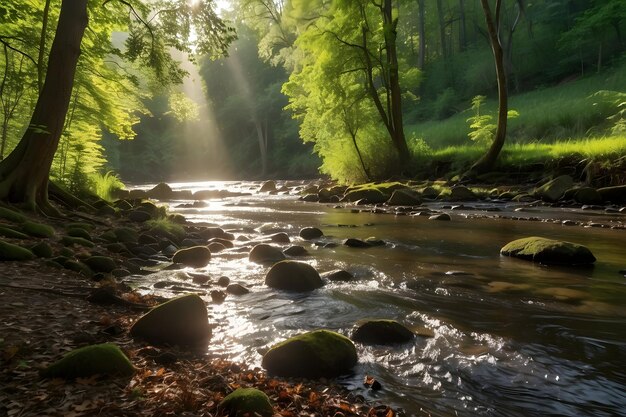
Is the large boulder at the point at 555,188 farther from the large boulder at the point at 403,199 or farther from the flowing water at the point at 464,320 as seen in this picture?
the flowing water at the point at 464,320

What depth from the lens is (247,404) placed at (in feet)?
8.80

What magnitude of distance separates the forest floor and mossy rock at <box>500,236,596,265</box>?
5698mm

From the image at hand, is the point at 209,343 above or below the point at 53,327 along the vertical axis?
below

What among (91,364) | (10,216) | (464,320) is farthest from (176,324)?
(10,216)

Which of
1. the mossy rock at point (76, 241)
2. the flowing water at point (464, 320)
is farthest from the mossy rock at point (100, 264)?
the mossy rock at point (76, 241)

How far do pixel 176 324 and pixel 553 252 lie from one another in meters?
6.37

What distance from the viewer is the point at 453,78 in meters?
45.9

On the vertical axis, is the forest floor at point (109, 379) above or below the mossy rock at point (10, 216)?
below

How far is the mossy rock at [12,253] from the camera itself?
5.46m

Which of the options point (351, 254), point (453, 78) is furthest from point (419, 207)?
point (453, 78)

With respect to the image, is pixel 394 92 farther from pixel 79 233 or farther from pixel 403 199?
pixel 79 233

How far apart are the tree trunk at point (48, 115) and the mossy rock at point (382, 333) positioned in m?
7.23

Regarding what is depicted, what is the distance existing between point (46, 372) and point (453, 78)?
159 ft

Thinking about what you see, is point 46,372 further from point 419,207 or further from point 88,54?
point 419,207
